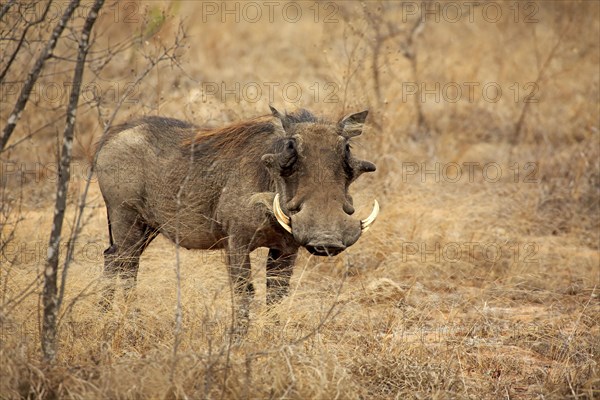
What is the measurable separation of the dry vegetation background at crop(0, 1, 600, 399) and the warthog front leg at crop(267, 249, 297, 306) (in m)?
0.15

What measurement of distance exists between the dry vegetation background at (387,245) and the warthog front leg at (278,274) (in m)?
0.15

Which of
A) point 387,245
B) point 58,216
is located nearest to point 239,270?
point 58,216

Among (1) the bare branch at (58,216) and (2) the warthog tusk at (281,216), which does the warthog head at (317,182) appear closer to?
(2) the warthog tusk at (281,216)

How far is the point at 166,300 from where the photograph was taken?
4.93m

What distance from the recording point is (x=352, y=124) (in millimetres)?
5055

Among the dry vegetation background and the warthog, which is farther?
the warthog

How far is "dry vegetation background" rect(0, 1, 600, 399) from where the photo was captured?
4.14 metres

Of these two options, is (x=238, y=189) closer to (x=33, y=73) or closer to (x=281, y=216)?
(x=281, y=216)

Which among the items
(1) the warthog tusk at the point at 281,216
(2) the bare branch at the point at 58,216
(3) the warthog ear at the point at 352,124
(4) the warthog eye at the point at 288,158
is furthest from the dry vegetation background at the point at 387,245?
(3) the warthog ear at the point at 352,124

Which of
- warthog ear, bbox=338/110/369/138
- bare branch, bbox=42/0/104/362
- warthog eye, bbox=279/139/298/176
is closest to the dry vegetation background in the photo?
bare branch, bbox=42/0/104/362

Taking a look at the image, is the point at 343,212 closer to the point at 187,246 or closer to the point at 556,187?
the point at 187,246

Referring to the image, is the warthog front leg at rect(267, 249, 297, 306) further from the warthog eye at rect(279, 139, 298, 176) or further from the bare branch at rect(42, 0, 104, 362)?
the bare branch at rect(42, 0, 104, 362)

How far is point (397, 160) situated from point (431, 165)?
3.82ft

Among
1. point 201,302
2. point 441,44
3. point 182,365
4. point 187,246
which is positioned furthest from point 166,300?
point 441,44
